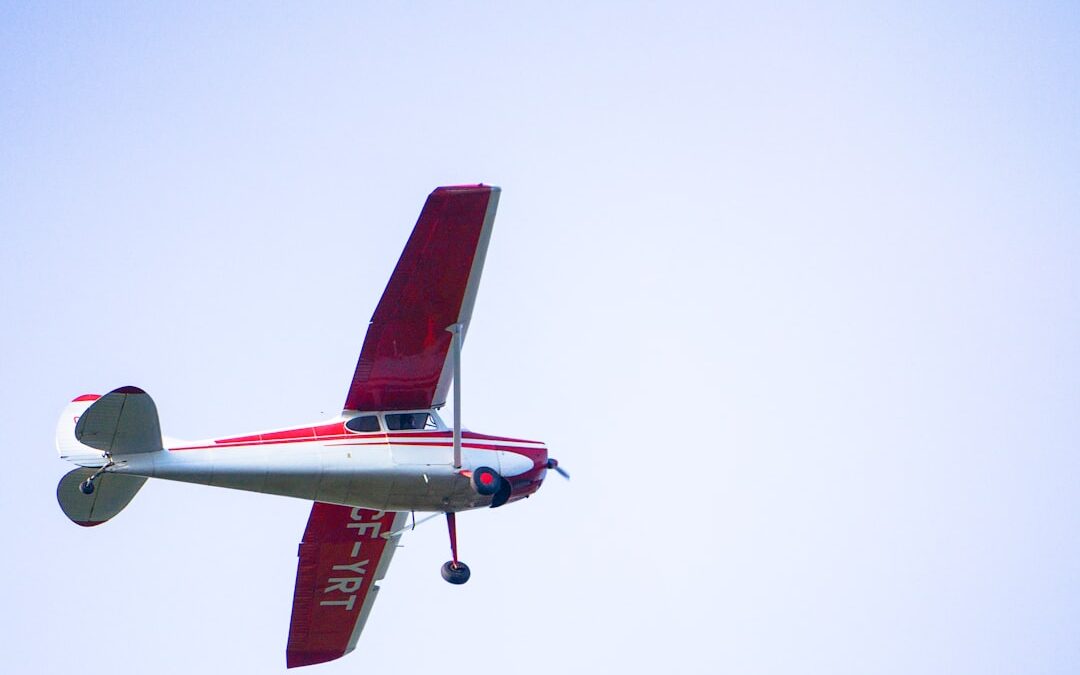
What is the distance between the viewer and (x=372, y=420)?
Answer: 2194 cm

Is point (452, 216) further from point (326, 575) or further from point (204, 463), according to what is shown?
point (326, 575)

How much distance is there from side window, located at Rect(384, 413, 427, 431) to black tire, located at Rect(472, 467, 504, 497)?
0.93 m

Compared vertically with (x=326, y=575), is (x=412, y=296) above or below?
above

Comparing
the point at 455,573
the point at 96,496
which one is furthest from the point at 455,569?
the point at 96,496

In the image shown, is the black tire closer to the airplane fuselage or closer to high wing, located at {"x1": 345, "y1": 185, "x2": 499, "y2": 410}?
the airplane fuselage

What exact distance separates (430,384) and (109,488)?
170 inches

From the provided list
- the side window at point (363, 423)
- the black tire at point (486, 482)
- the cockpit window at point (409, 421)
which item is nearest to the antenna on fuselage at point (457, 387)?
the black tire at point (486, 482)

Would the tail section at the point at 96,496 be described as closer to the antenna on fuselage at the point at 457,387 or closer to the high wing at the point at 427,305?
the high wing at the point at 427,305

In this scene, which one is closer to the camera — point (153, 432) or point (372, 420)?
point (153, 432)

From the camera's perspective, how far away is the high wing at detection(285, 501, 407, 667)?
77.4 feet

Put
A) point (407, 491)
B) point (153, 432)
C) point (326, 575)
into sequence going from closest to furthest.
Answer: point (153, 432) → point (407, 491) → point (326, 575)

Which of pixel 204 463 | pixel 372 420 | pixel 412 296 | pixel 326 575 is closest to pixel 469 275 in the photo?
pixel 412 296

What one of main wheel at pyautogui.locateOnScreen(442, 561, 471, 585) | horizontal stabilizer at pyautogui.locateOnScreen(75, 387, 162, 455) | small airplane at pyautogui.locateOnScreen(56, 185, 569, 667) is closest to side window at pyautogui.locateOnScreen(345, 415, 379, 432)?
small airplane at pyautogui.locateOnScreen(56, 185, 569, 667)

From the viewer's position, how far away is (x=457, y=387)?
21.8 meters
